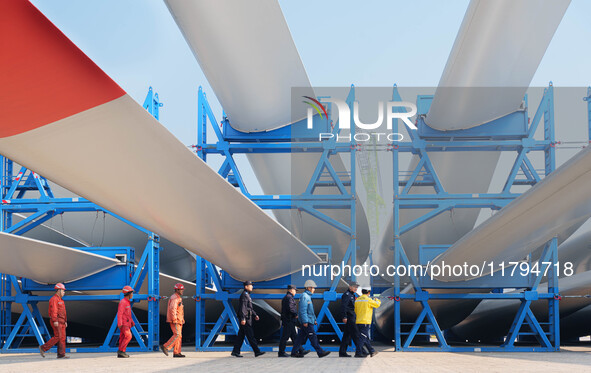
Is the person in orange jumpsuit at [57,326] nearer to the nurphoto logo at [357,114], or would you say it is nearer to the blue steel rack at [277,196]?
the blue steel rack at [277,196]

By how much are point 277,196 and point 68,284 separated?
4227 mm

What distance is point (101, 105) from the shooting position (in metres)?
5.03

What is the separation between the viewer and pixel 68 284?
1253 centimetres

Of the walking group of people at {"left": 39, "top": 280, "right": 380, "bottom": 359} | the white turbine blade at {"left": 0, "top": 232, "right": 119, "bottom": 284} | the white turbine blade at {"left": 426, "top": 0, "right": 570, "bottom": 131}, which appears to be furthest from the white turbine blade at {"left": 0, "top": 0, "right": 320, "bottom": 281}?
the white turbine blade at {"left": 426, "top": 0, "right": 570, "bottom": 131}

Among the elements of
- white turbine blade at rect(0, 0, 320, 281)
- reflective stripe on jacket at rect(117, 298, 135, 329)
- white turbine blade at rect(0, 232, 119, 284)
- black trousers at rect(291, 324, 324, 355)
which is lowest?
black trousers at rect(291, 324, 324, 355)

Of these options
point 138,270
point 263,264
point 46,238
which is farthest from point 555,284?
point 46,238

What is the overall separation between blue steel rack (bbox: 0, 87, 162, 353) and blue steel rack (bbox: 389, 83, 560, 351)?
4.65 meters

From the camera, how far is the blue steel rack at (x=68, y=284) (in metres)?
12.6

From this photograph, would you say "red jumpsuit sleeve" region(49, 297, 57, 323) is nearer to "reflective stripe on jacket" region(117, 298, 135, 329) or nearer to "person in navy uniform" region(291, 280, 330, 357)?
"reflective stripe on jacket" region(117, 298, 135, 329)

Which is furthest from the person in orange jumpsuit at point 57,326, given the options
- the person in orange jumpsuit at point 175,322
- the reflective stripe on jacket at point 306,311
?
the reflective stripe on jacket at point 306,311

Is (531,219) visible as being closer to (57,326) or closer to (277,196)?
(277,196)

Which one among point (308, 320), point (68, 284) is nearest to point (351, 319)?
point (308, 320)

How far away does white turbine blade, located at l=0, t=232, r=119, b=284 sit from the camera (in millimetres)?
9867

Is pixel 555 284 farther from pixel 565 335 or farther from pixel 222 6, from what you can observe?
pixel 222 6
